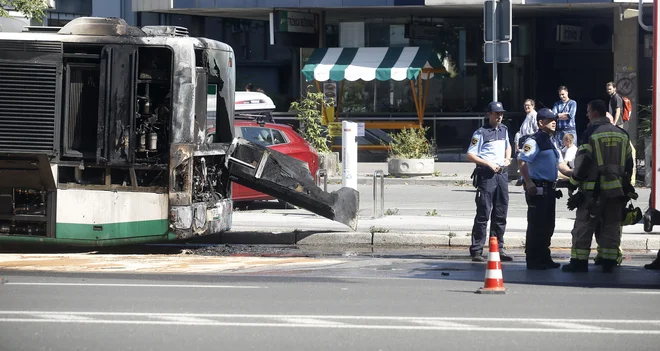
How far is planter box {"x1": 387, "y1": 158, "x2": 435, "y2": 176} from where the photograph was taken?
76.7 feet

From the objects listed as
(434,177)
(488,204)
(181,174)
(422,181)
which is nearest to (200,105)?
(181,174)

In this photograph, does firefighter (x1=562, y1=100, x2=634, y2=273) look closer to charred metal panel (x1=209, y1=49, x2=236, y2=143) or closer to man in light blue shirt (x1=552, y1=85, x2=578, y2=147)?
charred metal panel (x1=209, y1=49, x2=236, y2=143)

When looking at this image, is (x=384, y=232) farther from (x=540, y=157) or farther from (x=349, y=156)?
(x=540, y=157)

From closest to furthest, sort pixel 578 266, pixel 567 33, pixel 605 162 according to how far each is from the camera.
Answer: pixel 605 162, pixel 578 266, pixel 567 33

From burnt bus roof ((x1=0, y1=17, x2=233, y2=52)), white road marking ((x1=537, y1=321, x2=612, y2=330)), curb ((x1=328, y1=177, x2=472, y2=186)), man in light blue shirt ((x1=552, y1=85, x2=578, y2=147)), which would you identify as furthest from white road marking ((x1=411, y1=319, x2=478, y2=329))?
curb ((x1=328, y1=177, x2=472, y2=186))

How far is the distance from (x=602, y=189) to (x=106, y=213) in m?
5.26

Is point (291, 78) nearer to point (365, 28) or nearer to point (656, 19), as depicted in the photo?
point (365, 28)

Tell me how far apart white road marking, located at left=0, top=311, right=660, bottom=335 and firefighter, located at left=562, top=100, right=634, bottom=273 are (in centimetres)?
292

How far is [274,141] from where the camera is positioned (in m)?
17.5

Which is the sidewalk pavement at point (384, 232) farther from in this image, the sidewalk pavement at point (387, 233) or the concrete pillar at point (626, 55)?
the concrete pillar at point (626, 55)

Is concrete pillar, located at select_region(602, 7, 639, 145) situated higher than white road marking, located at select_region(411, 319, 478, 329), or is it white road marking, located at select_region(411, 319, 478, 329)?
concrete pillar, located at select_region(602, 7, 639, 145)

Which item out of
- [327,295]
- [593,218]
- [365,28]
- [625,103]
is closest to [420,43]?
[365,28]

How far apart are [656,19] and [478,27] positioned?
19.1 metres

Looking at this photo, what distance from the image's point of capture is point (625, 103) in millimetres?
20703
